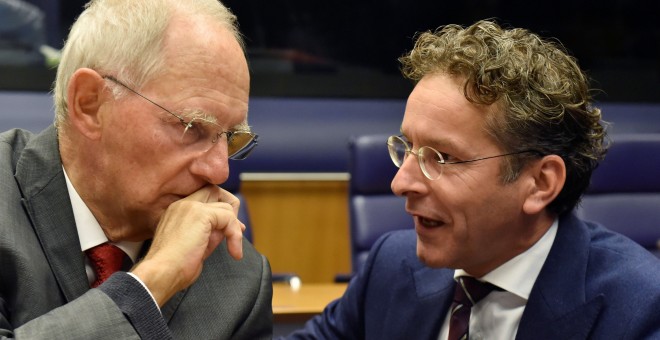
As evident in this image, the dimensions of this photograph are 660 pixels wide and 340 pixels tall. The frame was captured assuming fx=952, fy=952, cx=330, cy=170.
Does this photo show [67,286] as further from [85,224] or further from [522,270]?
[522,270]

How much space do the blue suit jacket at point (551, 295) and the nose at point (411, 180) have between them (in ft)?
0.81

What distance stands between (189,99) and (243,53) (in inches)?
6.5

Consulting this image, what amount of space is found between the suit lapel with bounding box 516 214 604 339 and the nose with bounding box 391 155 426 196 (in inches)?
11.6

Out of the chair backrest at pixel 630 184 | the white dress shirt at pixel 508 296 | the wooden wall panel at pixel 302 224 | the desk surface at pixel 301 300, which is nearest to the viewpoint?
the white dress shirt at pixel 508 296

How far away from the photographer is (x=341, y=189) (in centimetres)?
433

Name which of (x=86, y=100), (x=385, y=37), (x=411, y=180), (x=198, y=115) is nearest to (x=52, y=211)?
(x=86, y=100)

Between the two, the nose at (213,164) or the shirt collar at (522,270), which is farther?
the shirt collar at (522,270)

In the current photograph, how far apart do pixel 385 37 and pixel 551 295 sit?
3.03m

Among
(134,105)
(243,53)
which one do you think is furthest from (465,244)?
(134,105)

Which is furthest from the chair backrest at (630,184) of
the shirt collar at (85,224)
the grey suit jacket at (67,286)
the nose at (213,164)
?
the shirt collar at (85,224)

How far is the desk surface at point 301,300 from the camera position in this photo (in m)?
2.63

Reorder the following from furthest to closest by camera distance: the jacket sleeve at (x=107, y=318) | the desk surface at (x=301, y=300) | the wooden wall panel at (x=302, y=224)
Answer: the wooden wall panel at (x=302, y=224), the desk surface at (x=301, y=300), the jacket sleeve at (x=107, y=318)

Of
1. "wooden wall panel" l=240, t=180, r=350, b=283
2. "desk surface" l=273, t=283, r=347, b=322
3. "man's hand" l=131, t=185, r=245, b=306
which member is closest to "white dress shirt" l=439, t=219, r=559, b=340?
"man's hand" l=131, t=185, r=245, b=306

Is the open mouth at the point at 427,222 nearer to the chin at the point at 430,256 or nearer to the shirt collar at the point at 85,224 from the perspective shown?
the chin at the point at 430,256
